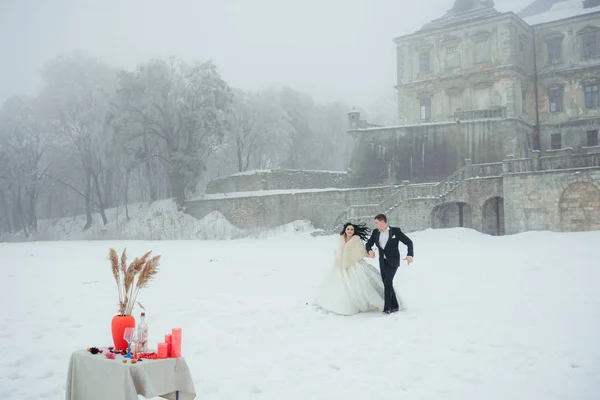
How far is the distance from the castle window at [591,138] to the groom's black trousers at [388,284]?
32687 millimetres

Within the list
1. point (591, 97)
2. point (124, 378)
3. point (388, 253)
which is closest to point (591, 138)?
point (591, 97)

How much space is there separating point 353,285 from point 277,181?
29769mm

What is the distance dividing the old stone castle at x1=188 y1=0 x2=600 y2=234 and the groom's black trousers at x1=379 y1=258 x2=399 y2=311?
2015 centimetres

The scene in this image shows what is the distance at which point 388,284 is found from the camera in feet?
31.1

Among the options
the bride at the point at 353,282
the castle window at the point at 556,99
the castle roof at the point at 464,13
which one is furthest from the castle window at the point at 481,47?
the bride at the point at 353,282

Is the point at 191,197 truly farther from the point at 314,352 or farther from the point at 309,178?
the point at 314,352

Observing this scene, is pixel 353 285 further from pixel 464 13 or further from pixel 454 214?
pixel 464 13

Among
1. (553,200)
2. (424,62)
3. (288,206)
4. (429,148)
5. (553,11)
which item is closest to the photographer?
(553,200)

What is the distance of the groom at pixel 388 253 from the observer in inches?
370

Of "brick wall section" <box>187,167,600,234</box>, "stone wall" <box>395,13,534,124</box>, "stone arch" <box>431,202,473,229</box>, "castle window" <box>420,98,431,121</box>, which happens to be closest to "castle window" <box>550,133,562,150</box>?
"stone wall" <box>395,13,534,124</box>

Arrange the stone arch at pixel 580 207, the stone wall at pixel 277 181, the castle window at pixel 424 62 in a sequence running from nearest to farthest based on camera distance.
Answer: the stone arch at pixel 580 207 < the stone wall at pixel 277 181 < the castle window at pixel 424 62

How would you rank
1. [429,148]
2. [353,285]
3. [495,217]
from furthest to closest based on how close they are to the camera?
[429,148] < [495,217] < [353,285]

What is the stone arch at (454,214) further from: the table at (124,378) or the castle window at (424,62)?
the table at (124,378)

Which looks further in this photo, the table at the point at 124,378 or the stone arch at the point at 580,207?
the stone arch at the point at 580,207
